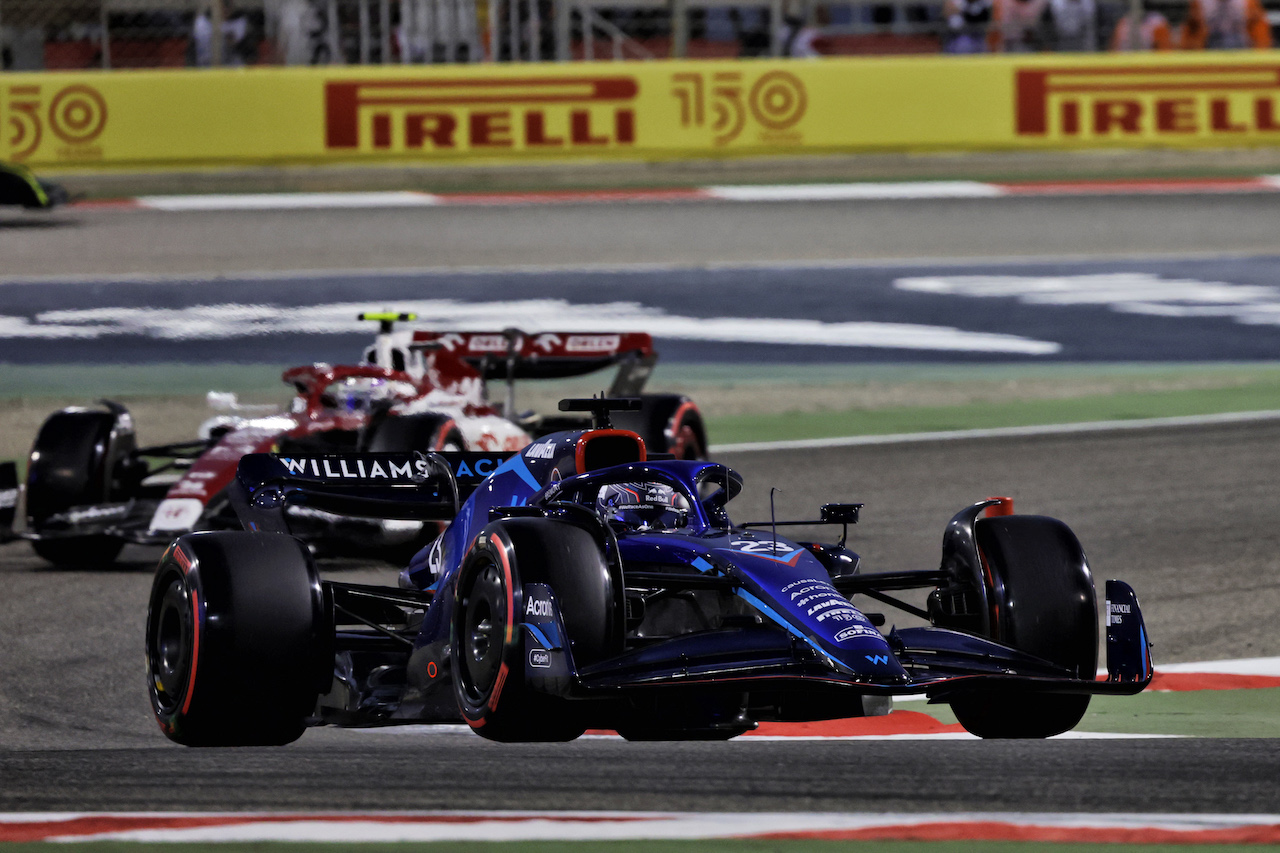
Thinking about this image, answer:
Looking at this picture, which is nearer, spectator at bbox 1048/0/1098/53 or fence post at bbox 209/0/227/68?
fence post at bbox 209/0/227/68

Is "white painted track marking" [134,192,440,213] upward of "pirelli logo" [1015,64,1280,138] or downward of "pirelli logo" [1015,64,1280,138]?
downward

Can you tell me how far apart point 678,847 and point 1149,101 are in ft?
70.4

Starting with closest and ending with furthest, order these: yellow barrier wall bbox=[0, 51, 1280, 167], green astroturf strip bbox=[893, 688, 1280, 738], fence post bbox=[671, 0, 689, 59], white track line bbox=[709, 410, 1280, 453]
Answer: green astroturf strip bbox=[893, 688, 1280, 738] → white track line bbox=[709, 410, 1280, 453] → yellow barrier wall bbox=[0, 51, 1280, 167] → fence post bbox=[671, 0, 689, 59]

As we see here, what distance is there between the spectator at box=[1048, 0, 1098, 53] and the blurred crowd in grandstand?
0.02 metres

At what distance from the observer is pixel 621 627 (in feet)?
21.0

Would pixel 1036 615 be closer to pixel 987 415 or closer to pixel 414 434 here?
pixel 414 434

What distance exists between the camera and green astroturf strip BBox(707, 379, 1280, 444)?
15875 mm

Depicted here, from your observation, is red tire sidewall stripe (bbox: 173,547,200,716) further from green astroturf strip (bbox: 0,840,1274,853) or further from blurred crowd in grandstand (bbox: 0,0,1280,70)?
blurred crowd in grandstand (bbox: 0,0,1280,70)

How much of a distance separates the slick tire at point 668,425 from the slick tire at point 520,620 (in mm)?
5741

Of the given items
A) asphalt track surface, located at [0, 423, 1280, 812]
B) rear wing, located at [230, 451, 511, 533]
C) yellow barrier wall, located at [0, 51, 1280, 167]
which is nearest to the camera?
asphalt track surface, located at [0, 423, 1280, 812]

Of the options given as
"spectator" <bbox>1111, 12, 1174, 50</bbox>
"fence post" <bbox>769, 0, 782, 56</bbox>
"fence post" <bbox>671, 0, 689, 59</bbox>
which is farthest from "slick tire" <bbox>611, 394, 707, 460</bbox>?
"spectator" <bbox>1111, 12, 1174, 50</bbox>

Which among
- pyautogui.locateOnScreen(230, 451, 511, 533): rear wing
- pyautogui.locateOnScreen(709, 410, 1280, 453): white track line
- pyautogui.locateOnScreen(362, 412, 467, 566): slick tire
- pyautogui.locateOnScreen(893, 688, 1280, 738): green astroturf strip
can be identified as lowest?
pyautogui.locateOnScreen(893, 688, 1280, 738): green astroturf strip

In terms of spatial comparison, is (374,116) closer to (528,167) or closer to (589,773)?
(528,167)

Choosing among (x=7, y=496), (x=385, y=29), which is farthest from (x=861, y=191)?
(x=7, y=496)
